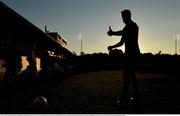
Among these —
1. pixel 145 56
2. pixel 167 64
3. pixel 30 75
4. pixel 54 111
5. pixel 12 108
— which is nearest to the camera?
pixel 54 111

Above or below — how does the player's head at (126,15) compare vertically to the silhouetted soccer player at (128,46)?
above

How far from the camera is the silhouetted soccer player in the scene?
6851mm

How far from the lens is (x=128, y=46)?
702 centimetres

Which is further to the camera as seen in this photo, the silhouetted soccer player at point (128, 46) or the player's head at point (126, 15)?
the player's head at point (126, 15)

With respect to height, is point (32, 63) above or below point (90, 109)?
above

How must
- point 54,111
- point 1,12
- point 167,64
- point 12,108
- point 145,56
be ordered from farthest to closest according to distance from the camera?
point 145,56
point 167,64
point 1,12
point 12,108
point 54,111

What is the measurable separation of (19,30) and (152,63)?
123 ft

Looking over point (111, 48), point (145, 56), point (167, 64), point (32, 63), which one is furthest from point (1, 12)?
point (145, 56)

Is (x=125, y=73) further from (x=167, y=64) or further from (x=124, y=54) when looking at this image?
(x=167, y=64)

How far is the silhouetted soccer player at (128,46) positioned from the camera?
685 cm

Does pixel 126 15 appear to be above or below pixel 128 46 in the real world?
above

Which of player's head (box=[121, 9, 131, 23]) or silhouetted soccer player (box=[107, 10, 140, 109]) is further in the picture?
player's head (box=[121, 9, 131, 23])

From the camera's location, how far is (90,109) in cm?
686

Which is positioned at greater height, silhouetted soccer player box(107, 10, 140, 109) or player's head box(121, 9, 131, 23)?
player's head box(121, 9, 131, 23)
